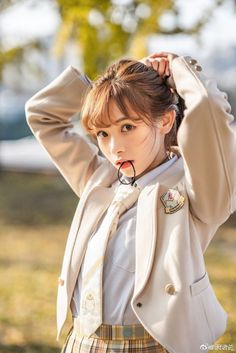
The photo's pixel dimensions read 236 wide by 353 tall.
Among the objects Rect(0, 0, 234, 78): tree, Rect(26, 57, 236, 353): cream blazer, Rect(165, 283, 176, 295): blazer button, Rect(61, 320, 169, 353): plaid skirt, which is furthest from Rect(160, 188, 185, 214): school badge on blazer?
Rect(0, 0, 234, 78): tree

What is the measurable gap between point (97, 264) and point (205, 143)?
49 centimetres

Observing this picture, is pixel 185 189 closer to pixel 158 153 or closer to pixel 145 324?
pixel 158 153

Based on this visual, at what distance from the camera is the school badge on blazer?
6.90 ft

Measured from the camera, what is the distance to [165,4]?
5.73 meters

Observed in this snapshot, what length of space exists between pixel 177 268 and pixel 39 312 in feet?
11.4

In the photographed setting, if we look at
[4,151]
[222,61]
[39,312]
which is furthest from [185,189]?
[4,151]

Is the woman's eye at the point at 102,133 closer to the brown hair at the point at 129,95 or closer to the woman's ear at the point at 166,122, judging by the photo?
the brown hair at the point at 129,95

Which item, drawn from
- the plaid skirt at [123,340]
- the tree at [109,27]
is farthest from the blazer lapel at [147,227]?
the tree at [109,27]

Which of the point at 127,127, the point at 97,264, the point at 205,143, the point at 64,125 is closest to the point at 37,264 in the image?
the point at 64,125

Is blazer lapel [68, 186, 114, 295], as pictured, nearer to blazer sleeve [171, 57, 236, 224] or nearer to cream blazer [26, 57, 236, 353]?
cream blazer [26, 57, 236, 353]

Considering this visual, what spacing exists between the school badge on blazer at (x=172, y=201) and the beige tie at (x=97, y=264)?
0.12 meters

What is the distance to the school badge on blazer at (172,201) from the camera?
2104mm

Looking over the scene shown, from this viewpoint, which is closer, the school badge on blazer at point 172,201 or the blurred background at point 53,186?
the school badge on blazer at point 172,201

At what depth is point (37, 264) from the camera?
274 inches
